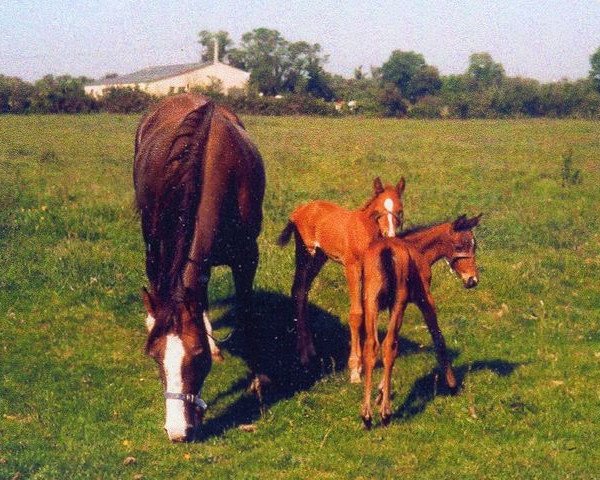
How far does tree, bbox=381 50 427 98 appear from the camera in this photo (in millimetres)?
103688

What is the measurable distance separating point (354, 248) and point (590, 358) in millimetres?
2764

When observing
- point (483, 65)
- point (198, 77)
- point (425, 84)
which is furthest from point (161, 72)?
point (483, 65)

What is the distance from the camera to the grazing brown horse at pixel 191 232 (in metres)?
5.41

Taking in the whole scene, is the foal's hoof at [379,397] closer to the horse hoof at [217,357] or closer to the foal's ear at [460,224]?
the foal's ear at [460,224]

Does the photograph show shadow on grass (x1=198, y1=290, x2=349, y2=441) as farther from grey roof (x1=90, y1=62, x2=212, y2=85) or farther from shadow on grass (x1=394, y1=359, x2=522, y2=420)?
grey roof (x1=90, y1=62, x2=212, y2=85)

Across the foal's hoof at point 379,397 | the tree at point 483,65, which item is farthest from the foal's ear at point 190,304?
the tree at point 483,65

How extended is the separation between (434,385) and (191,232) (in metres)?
2.72

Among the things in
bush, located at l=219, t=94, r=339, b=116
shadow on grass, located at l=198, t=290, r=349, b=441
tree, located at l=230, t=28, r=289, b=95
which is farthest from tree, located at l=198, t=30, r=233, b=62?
shadow on grass, located at l=198, t=290, r=349, b=441

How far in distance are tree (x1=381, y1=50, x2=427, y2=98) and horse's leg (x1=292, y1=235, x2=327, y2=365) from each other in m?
96.3

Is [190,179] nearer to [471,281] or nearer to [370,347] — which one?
[370,347]

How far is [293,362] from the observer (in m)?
7.91

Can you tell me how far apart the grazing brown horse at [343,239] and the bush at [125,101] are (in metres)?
44.8

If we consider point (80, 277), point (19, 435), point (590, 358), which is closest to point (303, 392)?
point (19, 435)

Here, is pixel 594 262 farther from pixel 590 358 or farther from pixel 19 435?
pixel 19 435
